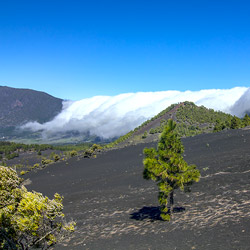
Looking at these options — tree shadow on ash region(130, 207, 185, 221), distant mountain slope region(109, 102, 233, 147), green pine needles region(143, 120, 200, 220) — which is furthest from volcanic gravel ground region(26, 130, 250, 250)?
distant mountain slope region(109, 102, 233, 147)

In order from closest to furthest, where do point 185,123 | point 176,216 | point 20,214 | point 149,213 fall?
point 20,214, point 176,216, point 149,213, point 185,123

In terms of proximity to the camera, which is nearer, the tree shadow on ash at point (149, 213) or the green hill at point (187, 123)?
the tree shadow on ash at point (149, 213)

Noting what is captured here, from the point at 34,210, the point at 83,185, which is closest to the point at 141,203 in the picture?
the point at 34,210

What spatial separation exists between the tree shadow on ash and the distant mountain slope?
150 feet

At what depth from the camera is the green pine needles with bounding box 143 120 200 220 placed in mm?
10602

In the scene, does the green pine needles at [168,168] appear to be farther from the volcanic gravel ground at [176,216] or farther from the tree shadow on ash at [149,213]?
the tree shadow on ash at [149,213]

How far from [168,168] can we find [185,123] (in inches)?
2536

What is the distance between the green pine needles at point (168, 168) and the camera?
10.6 metres

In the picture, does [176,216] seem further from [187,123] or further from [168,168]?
[187,123]

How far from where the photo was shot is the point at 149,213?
13516mm

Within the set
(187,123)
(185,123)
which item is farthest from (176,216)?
(187,123)

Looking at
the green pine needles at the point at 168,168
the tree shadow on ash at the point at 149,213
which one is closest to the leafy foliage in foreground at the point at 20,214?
the green pine needles at the point at 168,168

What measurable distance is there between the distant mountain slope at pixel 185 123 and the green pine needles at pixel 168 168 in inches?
1917

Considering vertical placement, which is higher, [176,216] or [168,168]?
[168,168]
